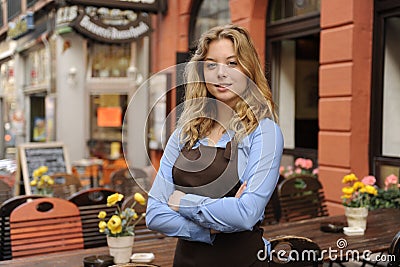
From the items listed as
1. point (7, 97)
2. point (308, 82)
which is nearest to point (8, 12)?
point (7, 97)

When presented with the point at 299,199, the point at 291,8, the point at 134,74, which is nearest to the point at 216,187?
the point at 299,199

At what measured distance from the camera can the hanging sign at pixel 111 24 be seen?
7.86 meters

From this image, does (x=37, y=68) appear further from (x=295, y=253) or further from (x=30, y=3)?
(x=295, y=253)

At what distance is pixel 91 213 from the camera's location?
3.59 metres

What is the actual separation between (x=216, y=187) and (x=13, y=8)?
15986 mm

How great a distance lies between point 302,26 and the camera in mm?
6270

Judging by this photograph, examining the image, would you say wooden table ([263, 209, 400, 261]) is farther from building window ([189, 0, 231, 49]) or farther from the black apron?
building window ([189, 0, 231, 49])

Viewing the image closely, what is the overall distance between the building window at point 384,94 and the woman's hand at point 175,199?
3.96m

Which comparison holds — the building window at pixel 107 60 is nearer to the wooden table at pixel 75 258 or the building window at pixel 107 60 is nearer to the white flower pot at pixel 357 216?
the white flower pot at pixel 357 216

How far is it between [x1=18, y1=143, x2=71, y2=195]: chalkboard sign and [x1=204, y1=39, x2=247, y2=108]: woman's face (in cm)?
542

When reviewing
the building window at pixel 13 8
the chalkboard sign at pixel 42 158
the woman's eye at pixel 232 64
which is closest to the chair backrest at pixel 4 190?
the chalkboard sign at pixel 42 158

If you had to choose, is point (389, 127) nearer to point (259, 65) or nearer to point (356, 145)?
point (356, 145)

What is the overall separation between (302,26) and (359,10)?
115 cm

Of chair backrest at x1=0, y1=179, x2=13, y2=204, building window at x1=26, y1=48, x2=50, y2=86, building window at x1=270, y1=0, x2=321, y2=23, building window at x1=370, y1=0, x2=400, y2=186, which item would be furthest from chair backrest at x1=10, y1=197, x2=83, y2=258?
building window at x1=26, y1=48, x2=50, y2=86
